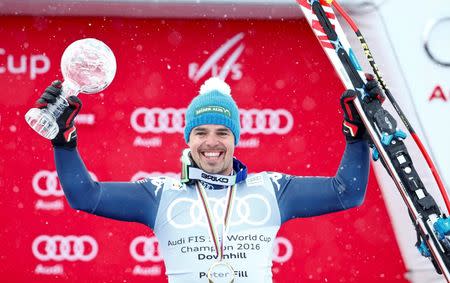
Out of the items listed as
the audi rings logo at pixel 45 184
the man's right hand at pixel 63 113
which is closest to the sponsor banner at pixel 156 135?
the audi rings logo at pixel 45 184

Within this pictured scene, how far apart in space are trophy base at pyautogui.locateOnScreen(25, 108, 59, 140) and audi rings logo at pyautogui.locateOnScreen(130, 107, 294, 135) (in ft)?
8.77

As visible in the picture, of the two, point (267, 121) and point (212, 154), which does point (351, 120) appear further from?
point (267, 121)

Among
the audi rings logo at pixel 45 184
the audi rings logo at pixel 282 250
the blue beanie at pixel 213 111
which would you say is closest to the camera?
the blue beanie at pixel 213 111

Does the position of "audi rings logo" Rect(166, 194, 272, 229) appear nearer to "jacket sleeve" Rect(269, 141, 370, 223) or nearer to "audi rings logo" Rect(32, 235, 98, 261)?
"jacket sleeve" Rect(269, 141, 370, 223)

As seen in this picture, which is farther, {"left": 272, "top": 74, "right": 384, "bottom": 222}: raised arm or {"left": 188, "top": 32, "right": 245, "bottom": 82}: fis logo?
{"left": 188, "top": 32, "right": 245, "bottom": 82}: fis logo

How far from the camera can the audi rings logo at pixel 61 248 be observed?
598 centimetres

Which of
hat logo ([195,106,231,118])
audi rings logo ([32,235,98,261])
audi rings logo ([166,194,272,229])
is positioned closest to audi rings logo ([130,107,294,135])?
audi rings logo ([32,235,98,261])

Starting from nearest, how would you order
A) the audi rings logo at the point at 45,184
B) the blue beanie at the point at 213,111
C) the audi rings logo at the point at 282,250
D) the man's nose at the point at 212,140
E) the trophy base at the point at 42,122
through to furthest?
the trophy base at the point at 42,122 → the man's nose at the point at 212,140 → the blue beanie at the point at 213,111 → the audi rings logo at the point at 45,184 → the audi rings logo at the point at 282,250

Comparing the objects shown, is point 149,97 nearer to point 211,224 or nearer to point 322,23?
point 322,23

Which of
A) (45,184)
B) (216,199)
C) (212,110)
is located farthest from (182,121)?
(216,199)

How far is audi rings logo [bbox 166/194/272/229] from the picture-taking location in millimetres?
3566

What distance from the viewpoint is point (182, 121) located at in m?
6.05

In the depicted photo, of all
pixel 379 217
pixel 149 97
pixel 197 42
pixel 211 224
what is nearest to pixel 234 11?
pixel 197 42

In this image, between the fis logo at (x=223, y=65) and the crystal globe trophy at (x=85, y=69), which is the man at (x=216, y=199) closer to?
the crystal globe trophy at (x=85, y=69)
